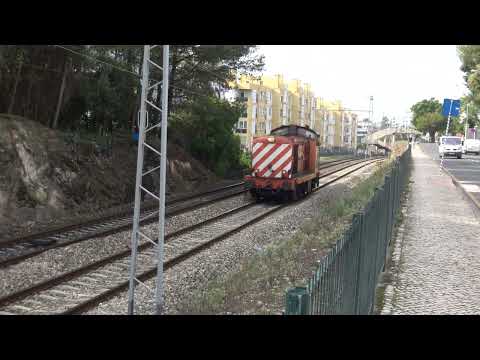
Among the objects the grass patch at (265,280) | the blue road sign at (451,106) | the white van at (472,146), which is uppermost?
the blue road sign at (451,106)

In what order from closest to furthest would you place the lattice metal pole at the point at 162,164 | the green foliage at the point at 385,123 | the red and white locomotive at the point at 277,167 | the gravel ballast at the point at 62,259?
the lattice metal pole at the point at 162,164
the gravel ballast at the point at 62,259
the red and white locomotive at the point at 277,167
the green foliage at the point at 385,123

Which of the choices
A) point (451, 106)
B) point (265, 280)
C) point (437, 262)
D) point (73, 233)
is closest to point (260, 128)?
point (451, 106)

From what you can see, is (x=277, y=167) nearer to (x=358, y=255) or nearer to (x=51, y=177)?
(x=51, y=177)

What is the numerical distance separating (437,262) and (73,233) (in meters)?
8.94

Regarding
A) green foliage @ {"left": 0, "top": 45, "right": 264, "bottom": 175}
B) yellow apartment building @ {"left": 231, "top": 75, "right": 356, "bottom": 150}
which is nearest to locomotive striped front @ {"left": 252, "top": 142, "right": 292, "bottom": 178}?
green foliage @ {"left": 0, "top": 45, "right": 264, "bottom": 175}

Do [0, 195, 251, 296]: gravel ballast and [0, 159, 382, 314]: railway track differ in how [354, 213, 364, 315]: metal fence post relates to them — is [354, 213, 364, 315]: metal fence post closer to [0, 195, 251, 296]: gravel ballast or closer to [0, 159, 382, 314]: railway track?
[0, 159, 382, 314]: railway track

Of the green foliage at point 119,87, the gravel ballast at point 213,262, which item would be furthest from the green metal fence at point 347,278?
the green foliage at point 119,87

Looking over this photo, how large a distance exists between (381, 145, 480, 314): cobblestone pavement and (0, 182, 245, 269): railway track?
4.81 m

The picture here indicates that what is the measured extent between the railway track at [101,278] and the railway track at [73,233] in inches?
41.9

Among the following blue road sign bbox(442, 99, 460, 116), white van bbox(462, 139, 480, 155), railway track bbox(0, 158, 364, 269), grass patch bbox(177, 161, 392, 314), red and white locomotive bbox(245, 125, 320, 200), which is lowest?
railway track bbox(0, 158, 364, 269)

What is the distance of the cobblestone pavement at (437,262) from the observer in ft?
21.7

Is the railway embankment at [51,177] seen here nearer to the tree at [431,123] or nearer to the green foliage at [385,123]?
the tree at [431,123]

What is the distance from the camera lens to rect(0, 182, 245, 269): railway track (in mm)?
10773
